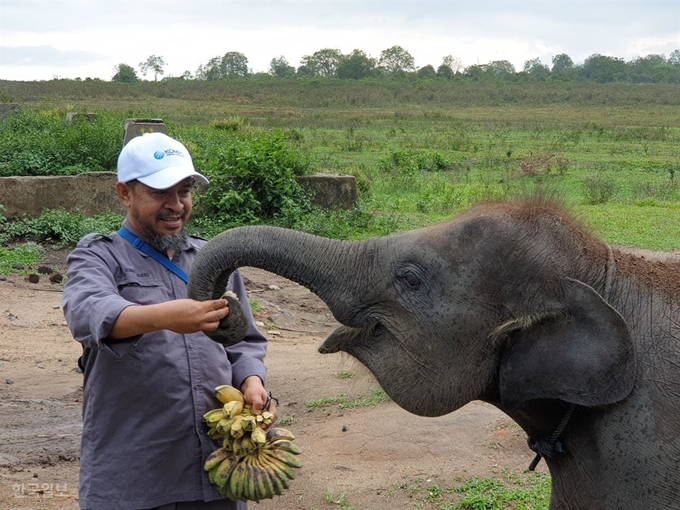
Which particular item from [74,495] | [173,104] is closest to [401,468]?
[74,495]

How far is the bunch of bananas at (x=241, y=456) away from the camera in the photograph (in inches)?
120

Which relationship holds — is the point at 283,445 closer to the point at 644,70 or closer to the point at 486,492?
the point at 486,492

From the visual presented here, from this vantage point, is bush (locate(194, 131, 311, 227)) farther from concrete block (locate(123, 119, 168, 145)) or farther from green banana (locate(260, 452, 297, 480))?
green banana (locate(260, 452, 297, 480))

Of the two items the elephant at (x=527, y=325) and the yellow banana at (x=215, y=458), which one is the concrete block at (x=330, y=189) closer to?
the elephant at (x=527, y=325)

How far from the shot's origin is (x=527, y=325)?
2.82 metres

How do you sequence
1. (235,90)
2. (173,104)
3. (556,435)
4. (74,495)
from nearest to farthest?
(556,435), (74,495), (173,104), (235,90)

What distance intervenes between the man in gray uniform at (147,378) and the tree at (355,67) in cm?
8305

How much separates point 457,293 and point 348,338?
1.42 ft

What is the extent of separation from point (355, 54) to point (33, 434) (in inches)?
3351

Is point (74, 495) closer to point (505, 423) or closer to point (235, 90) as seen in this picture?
point (505, 423)

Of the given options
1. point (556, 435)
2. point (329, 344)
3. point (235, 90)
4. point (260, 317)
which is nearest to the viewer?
point (556, 435)

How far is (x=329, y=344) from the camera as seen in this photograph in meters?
3.18

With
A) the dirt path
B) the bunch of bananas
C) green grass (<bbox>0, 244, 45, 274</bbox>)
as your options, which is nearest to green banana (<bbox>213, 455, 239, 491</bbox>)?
the bunch of bananas

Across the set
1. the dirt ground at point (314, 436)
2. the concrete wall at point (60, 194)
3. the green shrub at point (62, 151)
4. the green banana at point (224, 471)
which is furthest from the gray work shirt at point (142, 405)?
the green shrub at point (62, 151)
